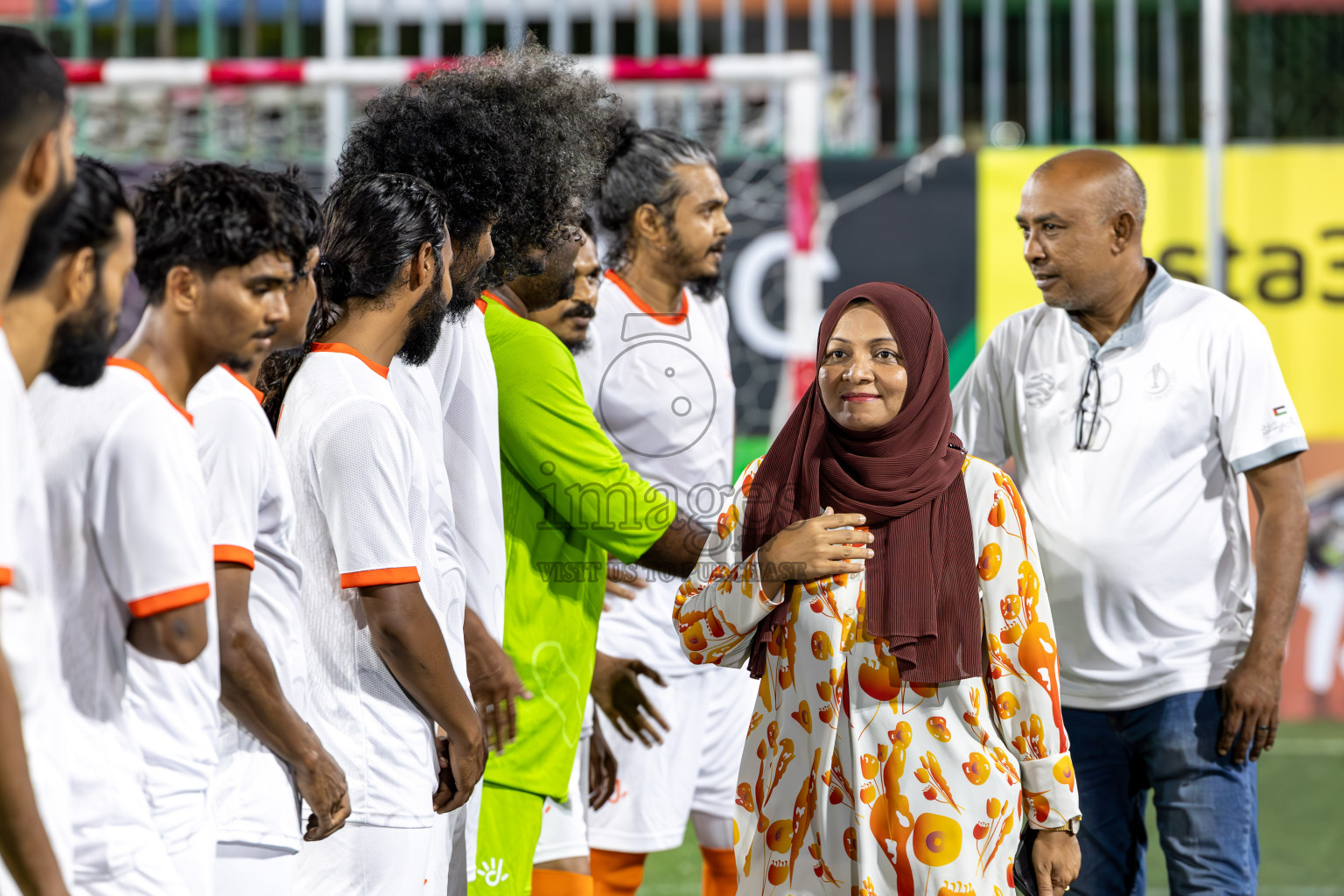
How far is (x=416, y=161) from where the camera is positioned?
245cm

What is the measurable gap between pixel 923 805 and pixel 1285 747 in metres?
4.57

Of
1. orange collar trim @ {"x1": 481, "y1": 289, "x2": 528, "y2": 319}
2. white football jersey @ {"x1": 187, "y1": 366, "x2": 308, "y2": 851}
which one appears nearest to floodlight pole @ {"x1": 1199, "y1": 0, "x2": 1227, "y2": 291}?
orange collar trim @ {"x1": 481, "y1": 289, "x2": 528, "y2": 319}

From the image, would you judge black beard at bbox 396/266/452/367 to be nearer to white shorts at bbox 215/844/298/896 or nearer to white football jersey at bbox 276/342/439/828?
A: white football jersey at bbox 276/342/439/828

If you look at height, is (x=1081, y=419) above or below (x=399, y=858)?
above

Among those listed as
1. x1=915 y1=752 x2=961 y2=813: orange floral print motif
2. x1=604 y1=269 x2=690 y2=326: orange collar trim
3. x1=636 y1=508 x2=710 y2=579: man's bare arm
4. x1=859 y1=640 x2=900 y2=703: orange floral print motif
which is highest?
x1=604 y1=269 x2=690 y2=326: orange collar trim

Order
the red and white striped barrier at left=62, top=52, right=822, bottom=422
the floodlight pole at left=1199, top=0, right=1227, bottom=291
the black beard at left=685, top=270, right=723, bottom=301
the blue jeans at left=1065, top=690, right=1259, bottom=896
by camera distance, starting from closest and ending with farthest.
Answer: the blue jeans at left=1065, top=690, right=1259, bottom=896 < the black beard at left=685, top=270, right=723, bottom=301 < the red and white striped barrier at left=62, top=52, right=822, bottom=422 < the floodlight pole at left=1199, top=0, right=1227, bottom=291

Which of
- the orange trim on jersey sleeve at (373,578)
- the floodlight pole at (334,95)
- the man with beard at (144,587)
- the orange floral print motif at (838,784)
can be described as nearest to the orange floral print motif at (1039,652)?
the orange floral print motif at (838,784)

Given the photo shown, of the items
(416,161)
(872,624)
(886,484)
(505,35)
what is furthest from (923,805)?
(505,35)

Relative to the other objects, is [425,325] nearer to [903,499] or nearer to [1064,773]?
[903,499]

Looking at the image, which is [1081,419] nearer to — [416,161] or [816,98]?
[416,161]

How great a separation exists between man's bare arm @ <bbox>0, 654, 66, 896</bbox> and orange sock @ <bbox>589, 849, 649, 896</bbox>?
2050 millimetres

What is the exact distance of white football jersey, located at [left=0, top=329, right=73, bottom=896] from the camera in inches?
49.5

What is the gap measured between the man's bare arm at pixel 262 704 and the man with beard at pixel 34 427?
0.34m

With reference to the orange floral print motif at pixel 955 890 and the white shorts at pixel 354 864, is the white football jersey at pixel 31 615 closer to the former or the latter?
the white shorts at pixel 354 864
